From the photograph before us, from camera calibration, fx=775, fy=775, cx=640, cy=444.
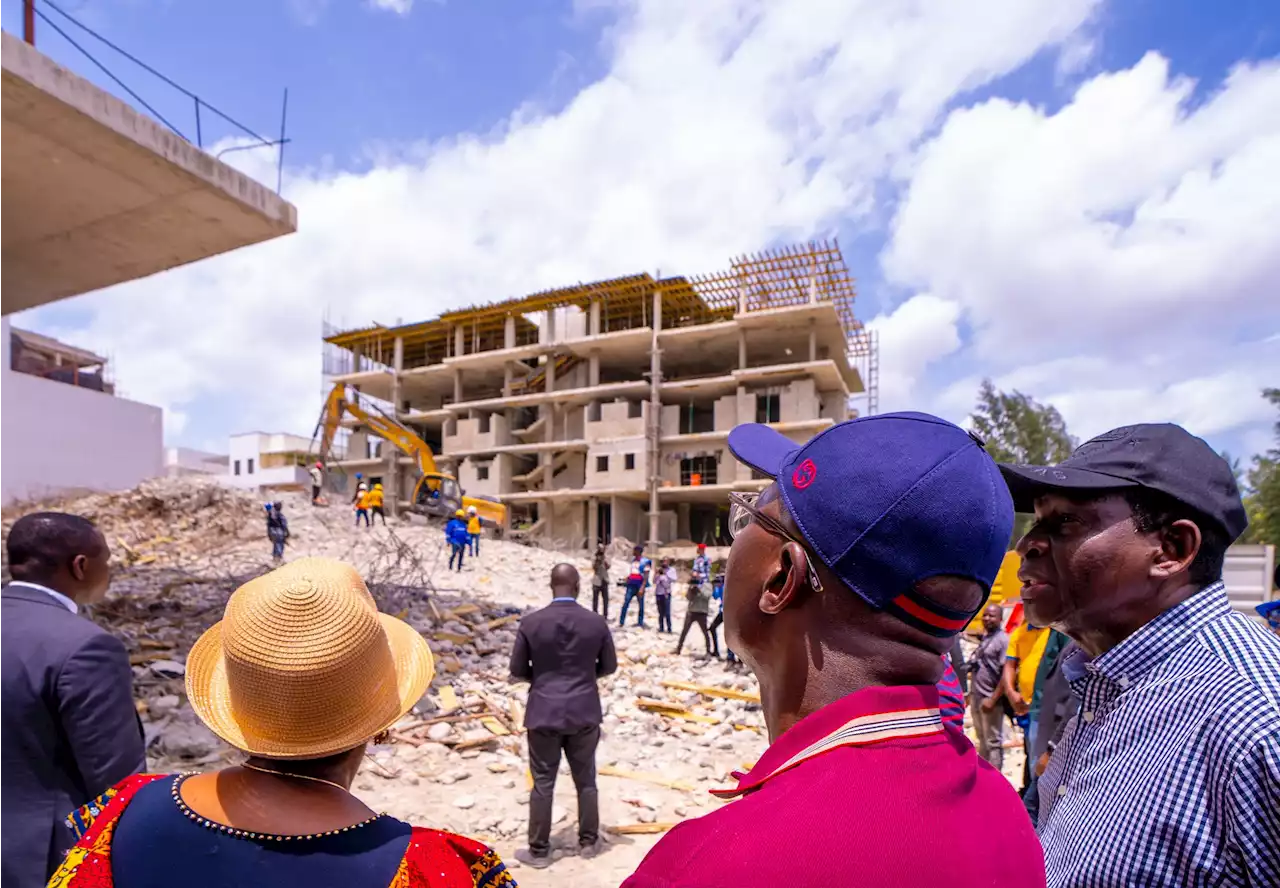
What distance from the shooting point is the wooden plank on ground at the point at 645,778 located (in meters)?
7.21

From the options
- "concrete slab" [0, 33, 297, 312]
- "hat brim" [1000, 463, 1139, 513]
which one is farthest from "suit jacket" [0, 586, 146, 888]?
"concrete slab" [0, 33, 297, 312]

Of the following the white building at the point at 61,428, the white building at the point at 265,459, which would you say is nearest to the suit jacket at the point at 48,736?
the white building at the point at 61,428

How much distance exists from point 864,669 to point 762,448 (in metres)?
0.43

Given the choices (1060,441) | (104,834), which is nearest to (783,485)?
(104,834)

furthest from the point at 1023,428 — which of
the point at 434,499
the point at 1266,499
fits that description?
the point at 434,499

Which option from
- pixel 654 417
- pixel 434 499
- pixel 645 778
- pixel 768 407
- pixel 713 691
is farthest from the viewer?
pixel 654 417

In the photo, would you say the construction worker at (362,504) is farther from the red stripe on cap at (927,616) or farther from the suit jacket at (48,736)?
the red stripe on cap at (927,616)

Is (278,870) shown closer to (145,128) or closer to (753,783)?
(753,783)

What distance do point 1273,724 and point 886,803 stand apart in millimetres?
977

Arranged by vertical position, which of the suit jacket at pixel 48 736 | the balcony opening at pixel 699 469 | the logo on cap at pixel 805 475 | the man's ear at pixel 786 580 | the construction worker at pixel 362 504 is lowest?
the suit jacket at pixel 48 736

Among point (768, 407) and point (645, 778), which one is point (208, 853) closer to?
point (645, 778)

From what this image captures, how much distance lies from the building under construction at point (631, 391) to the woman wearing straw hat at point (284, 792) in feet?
100

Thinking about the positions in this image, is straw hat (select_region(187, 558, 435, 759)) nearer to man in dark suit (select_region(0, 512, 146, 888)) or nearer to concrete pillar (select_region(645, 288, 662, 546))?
man in dark suit (select_region(0, 512, 146, 888))

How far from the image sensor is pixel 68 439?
29.2m
